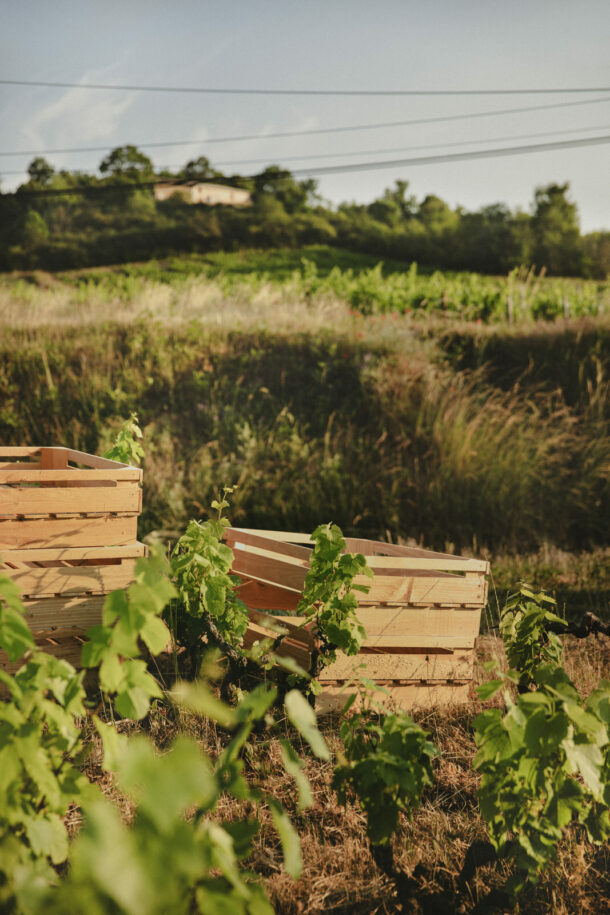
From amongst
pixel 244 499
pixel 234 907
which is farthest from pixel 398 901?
pixel 244 499

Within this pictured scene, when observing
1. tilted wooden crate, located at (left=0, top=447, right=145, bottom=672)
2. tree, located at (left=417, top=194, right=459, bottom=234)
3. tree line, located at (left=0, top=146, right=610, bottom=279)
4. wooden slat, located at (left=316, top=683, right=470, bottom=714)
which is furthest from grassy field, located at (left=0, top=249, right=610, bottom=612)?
tree, located at (left=417, top=194, right=459, bottom=234)

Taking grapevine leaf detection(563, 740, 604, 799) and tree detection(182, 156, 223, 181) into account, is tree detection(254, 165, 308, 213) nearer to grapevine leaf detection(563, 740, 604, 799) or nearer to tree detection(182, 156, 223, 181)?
tree detection(182, 156, 223, 181)

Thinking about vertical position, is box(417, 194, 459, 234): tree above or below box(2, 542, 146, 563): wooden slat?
above

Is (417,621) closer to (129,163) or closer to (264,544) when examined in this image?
(264,544)

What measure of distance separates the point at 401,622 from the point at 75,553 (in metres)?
1.38

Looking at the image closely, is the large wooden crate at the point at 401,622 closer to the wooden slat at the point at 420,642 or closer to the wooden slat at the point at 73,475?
the wooden slat at the point at 420,642

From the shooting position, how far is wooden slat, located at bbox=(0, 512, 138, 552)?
2.75 meters

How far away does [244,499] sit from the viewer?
6371mm

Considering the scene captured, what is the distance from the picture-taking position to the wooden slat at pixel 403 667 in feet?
8.49

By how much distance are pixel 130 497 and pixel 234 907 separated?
2.10 m

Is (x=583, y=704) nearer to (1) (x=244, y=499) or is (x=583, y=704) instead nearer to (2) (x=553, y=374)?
(1) (x=244, y=499)

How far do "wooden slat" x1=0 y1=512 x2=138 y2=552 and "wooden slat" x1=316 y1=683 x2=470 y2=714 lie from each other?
1.07 meters

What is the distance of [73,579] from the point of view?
269cm

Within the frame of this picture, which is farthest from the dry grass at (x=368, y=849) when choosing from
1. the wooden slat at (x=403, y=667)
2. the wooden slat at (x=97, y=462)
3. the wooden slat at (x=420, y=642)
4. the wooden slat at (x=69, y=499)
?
the wooden slat at (x=97, y=462)
